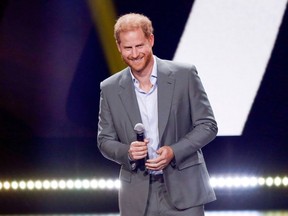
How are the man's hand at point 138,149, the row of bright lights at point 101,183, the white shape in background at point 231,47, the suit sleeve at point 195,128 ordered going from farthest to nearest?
the row of bright lights at point 101,183 → the white shape in background at point 231,47 → the suit sleeve at point 195,128 → the man's hand at point 138,149

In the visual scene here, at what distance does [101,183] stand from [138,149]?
3.20 meters

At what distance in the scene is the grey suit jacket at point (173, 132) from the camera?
7.02ft

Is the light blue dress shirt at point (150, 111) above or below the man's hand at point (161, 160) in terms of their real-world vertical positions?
above

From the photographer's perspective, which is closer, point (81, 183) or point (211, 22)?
point (211, 22)

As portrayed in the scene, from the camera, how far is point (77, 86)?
501 cm

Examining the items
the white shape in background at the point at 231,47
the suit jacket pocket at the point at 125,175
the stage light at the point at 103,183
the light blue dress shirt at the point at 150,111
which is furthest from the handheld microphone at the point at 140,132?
the stage light at the point at 103,183

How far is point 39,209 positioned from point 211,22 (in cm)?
192

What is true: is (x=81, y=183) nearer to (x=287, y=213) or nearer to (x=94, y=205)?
(x=94, y=205)

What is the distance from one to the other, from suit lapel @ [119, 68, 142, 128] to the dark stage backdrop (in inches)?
107

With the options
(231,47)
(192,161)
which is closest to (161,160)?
(192,161)

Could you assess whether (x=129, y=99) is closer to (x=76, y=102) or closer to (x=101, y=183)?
(x=76, y=102)

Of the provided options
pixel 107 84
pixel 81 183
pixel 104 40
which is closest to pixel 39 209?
pixel 81 183

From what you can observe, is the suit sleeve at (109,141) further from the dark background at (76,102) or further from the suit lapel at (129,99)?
the dark background at (76,102)

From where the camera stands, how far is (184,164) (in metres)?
2.18
